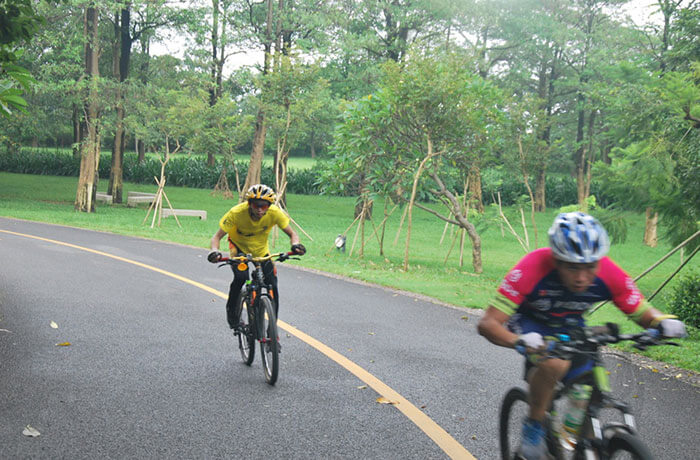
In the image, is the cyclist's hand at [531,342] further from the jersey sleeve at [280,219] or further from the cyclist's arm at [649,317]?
the jersey sleeve at [280,219]

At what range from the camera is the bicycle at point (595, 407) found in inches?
124

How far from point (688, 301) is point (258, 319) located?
8.83 meters

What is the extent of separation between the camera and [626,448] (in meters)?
3.08

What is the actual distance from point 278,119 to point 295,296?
16.6 metres

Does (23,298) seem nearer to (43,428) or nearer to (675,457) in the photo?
(43,428)

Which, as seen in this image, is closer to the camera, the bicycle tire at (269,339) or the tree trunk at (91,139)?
the bicycle tire at (269,339)

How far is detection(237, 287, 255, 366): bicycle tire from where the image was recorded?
21.9 ft

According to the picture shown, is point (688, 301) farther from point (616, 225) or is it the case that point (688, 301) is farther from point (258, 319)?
point (258, 319)


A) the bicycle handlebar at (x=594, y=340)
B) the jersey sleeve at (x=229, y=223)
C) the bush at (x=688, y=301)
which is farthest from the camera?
the bush at (x=688, y=301)

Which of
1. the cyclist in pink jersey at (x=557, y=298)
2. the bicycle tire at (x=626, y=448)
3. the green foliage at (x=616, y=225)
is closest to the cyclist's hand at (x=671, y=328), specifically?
the cyclist in pink jersey at (x=557, y=298)

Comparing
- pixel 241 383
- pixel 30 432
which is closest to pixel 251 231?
pixel 241 383

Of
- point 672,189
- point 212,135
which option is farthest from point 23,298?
point 212,135

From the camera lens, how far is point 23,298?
9766mm

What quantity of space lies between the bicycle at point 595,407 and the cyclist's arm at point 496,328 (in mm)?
201
